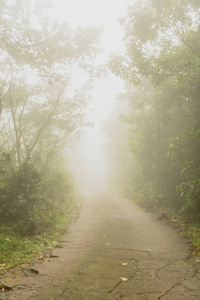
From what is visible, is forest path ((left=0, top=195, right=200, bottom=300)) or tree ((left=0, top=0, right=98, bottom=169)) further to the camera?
tree ((left=0, top=0, right=98, bottom=169))

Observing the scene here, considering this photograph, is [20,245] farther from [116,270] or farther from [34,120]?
[34,120]

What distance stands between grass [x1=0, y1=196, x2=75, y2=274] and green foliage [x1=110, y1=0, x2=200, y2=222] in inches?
206

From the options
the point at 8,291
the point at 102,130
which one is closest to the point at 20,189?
the point at 8,291

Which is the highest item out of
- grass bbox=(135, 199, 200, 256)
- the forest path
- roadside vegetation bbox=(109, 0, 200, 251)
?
roadside vegetation bbox=(109, 0, 200, 251)

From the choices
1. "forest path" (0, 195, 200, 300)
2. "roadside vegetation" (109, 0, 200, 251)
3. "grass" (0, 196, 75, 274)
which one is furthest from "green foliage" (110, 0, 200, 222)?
"grass" (0, 196, 75, 274)

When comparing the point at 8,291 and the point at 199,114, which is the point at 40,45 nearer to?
the point at 199,114

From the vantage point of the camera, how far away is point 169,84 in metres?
10.3

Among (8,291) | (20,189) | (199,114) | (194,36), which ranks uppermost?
(194,36)

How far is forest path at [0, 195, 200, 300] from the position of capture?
415cm

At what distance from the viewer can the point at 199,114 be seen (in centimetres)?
1054

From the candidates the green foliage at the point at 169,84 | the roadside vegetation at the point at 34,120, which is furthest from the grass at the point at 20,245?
the green foliage at the point at 169,84

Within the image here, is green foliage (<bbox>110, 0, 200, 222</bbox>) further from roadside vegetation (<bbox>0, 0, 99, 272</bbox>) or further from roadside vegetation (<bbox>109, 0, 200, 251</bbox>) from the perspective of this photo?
roadside vegetation (<bbox>0, 0, 99, 272</bbox>)

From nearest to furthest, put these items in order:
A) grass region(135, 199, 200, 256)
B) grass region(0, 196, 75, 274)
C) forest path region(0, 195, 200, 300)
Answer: forest path region(0, 195, 200, 300)
grass region(0, 196, 75, 274)
grass region(135, 199, 200, 256)

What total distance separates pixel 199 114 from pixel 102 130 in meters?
23.0
